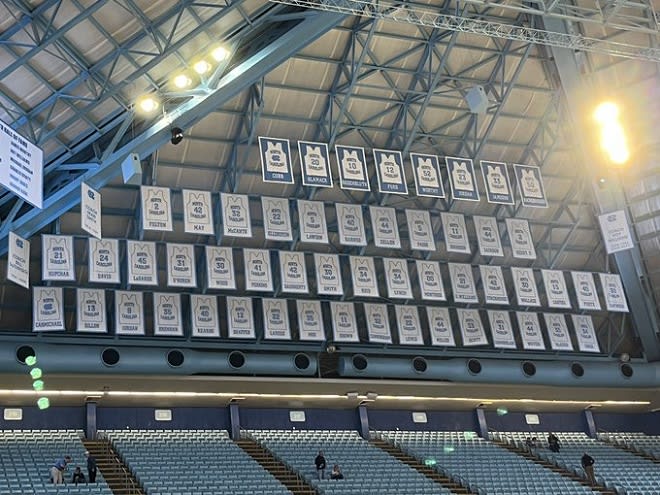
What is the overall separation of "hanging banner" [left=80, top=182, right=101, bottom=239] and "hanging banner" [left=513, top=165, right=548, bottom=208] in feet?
53.7

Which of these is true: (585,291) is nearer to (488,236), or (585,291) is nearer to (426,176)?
(488,236)

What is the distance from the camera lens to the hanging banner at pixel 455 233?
35003mm

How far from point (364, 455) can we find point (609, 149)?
16231mm

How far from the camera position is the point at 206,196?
30.2 m

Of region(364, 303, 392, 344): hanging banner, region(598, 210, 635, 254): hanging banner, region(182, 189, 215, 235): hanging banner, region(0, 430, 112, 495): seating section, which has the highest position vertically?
region(182, 189, 215, 235): hanging banner

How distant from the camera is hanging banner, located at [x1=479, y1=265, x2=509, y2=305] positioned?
3569 centimetres

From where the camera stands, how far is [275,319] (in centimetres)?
3422

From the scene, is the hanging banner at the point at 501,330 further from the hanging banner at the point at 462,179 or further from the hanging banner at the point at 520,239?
the hanging banner at the point at 462,179

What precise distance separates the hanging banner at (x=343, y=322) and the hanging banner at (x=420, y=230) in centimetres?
368

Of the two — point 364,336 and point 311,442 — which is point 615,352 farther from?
point 311,442

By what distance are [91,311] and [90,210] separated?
17.6 feet

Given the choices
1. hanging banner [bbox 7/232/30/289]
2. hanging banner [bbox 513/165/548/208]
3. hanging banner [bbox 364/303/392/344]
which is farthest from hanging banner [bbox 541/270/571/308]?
hanging banner [bbox 7/232/30/289]

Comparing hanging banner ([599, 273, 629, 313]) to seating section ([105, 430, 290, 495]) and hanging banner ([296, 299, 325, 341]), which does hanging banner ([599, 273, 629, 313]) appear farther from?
seating section ([105, 430, 290, 495])

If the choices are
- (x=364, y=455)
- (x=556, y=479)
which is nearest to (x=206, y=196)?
(x=364, y=455)
